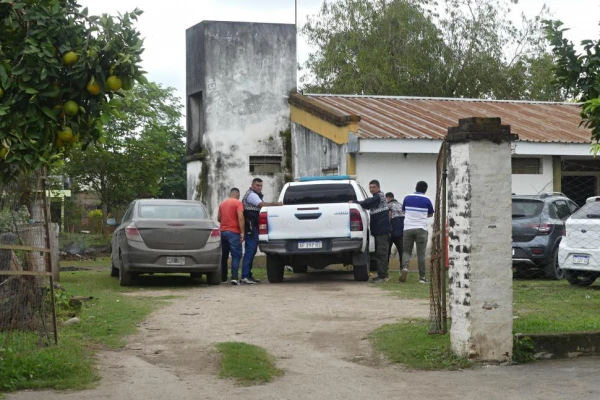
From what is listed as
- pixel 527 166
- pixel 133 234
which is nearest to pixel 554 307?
pixel 133 234

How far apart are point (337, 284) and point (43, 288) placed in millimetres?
8451

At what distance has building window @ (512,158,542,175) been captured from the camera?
24719 millimetres

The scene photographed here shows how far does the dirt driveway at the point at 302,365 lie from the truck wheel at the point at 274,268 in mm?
3914

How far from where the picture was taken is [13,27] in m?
6.95

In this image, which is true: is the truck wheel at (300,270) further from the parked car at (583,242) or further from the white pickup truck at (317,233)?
the parked car at (583,242)

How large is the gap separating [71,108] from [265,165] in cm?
1967

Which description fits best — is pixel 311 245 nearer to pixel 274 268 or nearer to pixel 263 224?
pixel 263 224

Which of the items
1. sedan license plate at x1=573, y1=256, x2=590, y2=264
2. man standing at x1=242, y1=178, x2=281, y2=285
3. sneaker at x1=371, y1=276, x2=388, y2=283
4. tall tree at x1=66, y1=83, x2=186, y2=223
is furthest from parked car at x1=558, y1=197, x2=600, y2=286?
tall tree at x1=66, y1=83, x2=186, y2=223

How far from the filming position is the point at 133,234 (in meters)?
17.4

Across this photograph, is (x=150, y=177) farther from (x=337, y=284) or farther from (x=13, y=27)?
(x=13, y=27)

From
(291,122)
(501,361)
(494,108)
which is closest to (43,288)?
(501,361)

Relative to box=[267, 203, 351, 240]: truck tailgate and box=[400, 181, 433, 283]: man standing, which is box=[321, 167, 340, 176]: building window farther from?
box=[267, 203, 351, 240]: truck tailgate

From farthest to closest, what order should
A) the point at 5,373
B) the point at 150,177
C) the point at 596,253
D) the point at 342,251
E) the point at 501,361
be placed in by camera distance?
the point at 150,177, the point at 342,251, the point at 596,253, the point at 501,361, the point at 5,373

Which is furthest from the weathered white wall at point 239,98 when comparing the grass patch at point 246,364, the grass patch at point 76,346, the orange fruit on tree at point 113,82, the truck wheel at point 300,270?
the orange fruit on tree at point 113,82
